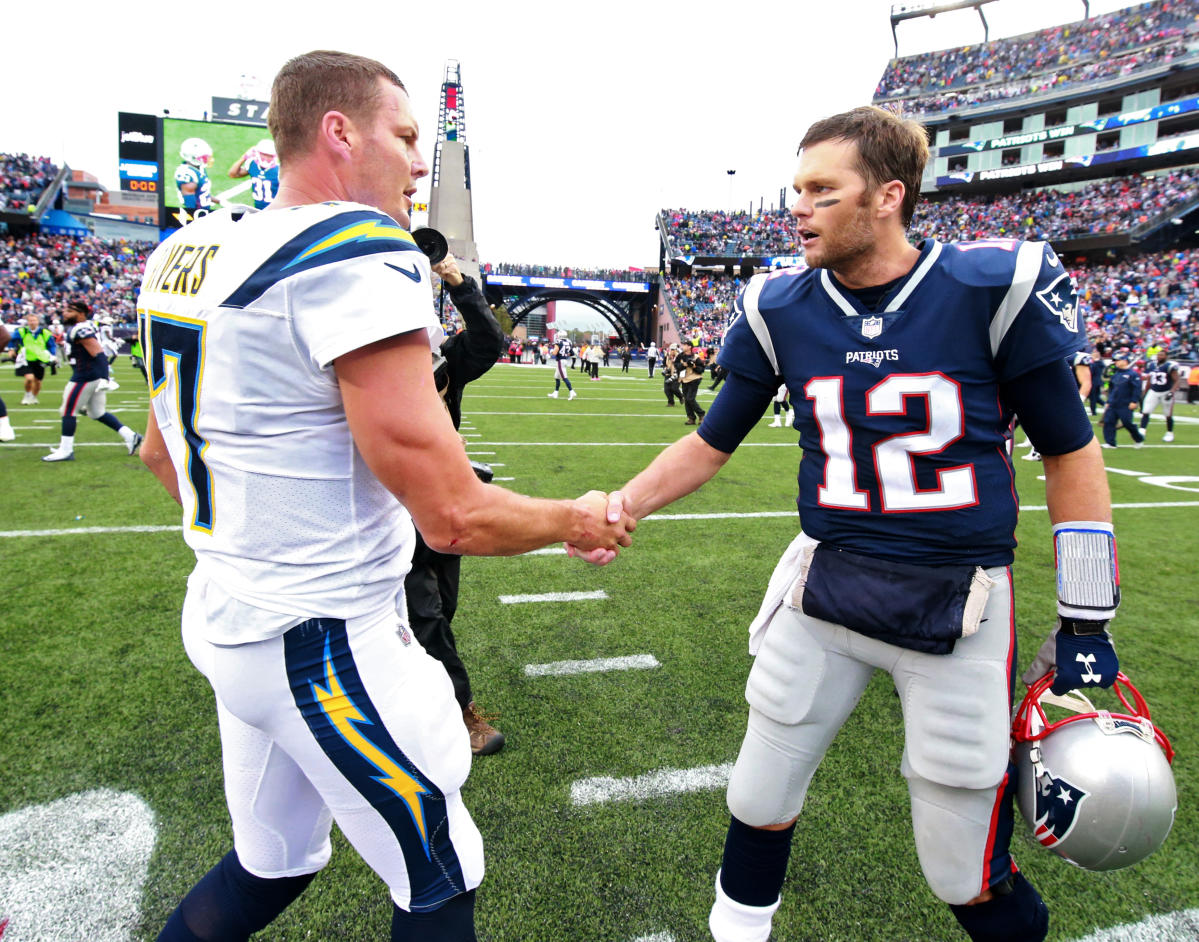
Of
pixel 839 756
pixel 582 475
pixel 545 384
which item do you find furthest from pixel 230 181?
pixel 839 756

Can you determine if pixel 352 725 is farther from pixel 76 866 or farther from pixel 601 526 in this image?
pixel 76 866

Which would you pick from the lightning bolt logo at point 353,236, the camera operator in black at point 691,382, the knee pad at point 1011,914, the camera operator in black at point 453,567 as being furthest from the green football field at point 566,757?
the camera operator in black at point 691,382

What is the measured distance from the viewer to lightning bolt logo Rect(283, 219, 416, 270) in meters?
1.12

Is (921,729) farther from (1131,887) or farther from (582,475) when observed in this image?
(582,475)

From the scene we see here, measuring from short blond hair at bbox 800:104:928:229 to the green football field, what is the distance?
6.69 ft

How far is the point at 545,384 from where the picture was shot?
24109 mm

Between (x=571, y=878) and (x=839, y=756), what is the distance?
127 cm

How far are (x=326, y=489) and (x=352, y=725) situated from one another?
16.3 inches

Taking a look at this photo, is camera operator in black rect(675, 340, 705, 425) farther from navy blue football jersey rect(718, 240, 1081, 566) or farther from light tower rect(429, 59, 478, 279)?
light tower rect(429, 59, 478, 279)

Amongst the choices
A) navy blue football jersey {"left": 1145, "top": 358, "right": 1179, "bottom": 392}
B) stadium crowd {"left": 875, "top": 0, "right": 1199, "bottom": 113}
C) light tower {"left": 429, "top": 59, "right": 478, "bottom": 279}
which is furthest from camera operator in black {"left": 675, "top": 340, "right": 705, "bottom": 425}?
stadium crowd {"left": 875, "top": 0, "right": 1199, "bottom": 113}

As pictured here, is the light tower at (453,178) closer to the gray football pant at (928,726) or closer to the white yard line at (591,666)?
the white yard line at (591,666)

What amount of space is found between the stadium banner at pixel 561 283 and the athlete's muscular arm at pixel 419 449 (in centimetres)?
5563

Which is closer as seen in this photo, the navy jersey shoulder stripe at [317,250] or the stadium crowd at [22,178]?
the navy jersey shoulder stripe at [317,250]

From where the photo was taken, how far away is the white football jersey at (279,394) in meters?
1.12
